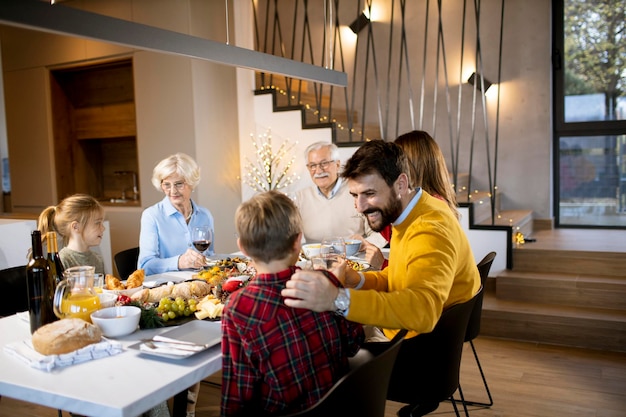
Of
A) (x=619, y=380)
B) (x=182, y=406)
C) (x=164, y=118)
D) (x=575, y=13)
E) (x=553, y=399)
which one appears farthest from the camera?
(x=575, y=13)

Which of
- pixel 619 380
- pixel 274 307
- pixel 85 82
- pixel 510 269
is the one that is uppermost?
pixel 85 82

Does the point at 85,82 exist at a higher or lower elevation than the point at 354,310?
higher

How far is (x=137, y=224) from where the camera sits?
5.38m

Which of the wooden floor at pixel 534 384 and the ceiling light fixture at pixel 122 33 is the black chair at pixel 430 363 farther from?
the ceiling light fixture at pixel 122 33

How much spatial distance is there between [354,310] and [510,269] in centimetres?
339

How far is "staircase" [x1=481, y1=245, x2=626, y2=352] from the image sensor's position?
3924 mm

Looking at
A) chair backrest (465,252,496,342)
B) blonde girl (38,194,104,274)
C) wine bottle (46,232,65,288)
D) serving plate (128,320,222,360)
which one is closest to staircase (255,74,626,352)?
chair backrest (465,252,496,342)

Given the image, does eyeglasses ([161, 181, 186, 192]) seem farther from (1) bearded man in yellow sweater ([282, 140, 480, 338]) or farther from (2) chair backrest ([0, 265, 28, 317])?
(1) bearded man in yellow sweater ([282, 140, 480, 338])

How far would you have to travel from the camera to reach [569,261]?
4543mm

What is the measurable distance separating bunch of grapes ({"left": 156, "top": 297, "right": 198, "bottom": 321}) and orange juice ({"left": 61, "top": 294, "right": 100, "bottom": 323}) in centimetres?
21

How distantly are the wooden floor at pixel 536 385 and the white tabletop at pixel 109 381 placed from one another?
157cm

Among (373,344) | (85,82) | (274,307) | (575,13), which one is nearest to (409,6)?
(575,13)

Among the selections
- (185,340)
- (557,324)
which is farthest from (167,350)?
(557,324)

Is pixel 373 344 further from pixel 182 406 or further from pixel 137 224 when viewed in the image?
pixel 137 224
